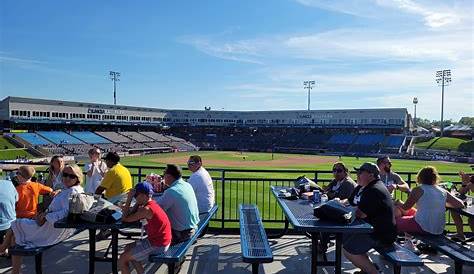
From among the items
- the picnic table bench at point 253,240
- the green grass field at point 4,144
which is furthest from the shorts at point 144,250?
the green grass field at point 4,144

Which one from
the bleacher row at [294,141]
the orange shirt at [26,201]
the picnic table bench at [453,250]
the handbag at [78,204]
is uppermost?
the handbag at [78,204]

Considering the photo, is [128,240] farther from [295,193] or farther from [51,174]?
[295,193]

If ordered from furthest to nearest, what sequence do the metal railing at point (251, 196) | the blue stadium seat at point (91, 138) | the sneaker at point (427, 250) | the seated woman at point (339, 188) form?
1. the blue stadium seat at point (91, 138)
2. the metal railing at point (251, 196)
3. the sneaker at point (427, 250)
4. the seated woman at point (339, 188)

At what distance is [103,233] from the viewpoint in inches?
305

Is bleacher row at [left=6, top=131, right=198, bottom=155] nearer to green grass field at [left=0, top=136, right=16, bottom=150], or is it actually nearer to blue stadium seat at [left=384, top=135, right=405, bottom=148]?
green grass field at [left=0, top=136, right=16, bottom=150]

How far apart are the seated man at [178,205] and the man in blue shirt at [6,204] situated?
2.32 meters

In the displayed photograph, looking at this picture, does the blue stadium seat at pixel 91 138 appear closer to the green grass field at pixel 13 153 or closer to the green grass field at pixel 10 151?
the green grass field at pixel 10 151

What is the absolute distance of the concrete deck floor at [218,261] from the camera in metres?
6.09

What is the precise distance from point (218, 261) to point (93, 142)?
6718 centimetres

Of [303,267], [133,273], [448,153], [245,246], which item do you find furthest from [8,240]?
[448,153]

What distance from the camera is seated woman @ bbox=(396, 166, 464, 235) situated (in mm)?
6035

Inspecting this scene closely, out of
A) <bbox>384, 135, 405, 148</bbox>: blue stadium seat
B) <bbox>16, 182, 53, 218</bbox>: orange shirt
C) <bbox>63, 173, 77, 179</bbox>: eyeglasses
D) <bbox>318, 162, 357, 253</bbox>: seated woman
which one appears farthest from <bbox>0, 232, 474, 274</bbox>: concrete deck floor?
<bbox>384, 135, 405, 148</bbox>: blue stadium seat

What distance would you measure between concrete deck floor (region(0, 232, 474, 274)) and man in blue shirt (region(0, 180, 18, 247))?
69 centimetres

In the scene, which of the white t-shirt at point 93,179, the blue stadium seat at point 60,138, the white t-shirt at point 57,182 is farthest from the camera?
the blue stadium seat at point 60,138
